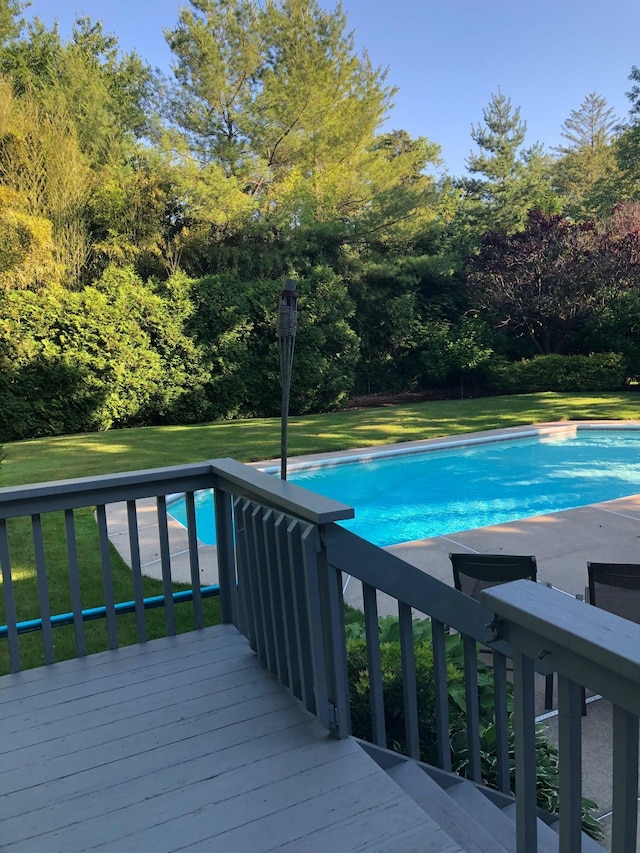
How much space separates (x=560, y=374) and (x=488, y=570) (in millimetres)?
13759

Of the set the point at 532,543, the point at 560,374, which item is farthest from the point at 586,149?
the point at 532,543

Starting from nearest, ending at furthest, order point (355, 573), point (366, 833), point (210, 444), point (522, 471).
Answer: point (366, 833), point (355, 573), point (522, 471), point (210, 444)

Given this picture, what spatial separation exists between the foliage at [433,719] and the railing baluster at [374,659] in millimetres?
355

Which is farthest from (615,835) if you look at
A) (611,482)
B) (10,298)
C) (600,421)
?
(10,298)

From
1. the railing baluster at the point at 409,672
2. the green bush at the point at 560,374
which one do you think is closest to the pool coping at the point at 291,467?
the railing baluster at the point at 409,672

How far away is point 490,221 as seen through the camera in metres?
19.9

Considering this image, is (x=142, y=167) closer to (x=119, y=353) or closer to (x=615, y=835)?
(x=119, y=353)

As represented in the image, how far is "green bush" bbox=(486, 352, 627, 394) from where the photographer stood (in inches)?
604

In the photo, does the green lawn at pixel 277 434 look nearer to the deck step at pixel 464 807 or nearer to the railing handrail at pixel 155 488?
the railing handrail at pixel 155 488

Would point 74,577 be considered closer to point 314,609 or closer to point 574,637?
point 314,609

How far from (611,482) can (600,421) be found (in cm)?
302

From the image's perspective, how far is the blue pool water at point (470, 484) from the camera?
292 inches

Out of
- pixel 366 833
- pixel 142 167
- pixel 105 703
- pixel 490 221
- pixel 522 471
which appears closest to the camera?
pixel 366 833

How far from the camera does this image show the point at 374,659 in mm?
1833
